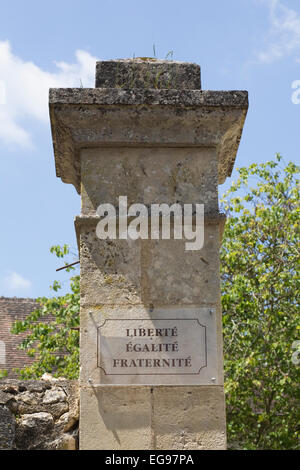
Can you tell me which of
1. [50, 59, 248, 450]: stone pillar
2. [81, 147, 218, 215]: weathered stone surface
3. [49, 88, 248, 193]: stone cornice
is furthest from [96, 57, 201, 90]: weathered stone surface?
[81, 147, 218, 215]: weathered stone surface

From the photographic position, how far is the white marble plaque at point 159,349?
9.55 feet

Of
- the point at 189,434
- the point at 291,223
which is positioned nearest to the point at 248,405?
the point at 291,223

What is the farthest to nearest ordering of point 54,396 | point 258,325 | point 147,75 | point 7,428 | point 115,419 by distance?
point 258,325
point 147,75
point 54,396
point 7,428
point 115,419

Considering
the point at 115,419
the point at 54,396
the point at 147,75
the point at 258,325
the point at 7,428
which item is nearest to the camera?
the point at 115,419

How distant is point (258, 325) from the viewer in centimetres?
988

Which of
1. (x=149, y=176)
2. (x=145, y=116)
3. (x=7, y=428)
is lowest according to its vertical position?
(x=7, y=428)

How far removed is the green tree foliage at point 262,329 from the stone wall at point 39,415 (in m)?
6.42

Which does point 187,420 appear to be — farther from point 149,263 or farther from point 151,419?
point 149,263

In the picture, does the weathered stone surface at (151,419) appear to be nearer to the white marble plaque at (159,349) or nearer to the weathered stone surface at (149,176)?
the white marble plaque at (159,349)

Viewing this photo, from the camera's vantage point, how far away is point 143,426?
2859 millimetres

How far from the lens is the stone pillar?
2.88m

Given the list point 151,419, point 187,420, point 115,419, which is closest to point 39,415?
point 115,419

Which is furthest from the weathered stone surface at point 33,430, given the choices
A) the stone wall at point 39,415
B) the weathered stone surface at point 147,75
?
the weathered stone surface at point 147,75

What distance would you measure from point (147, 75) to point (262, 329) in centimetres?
713
